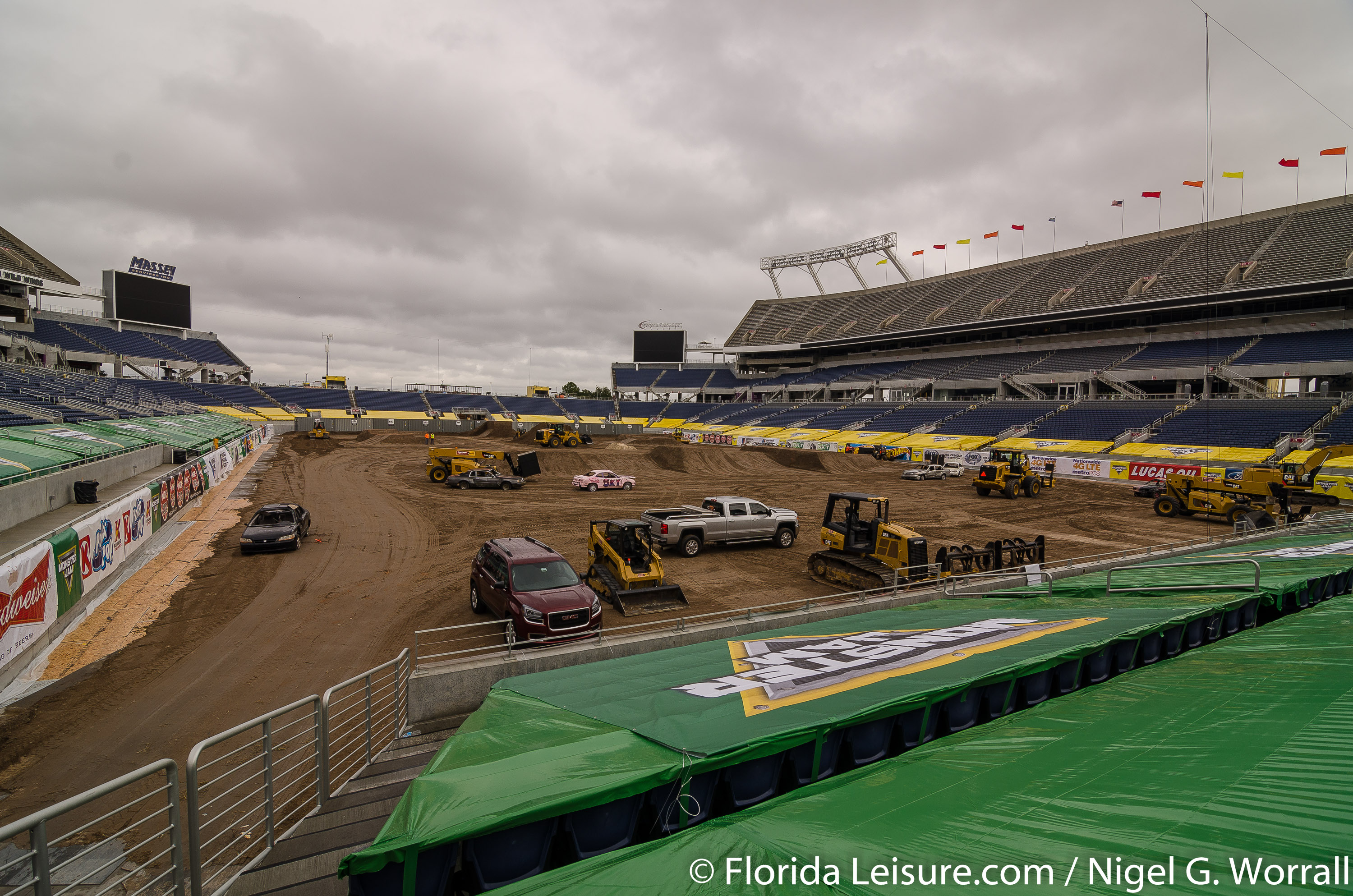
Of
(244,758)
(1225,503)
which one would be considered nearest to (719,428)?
(1225,503)

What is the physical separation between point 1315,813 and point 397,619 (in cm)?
1275

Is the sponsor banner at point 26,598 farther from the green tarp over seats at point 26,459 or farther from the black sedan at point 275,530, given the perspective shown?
the green tarp over seats at point 26,459

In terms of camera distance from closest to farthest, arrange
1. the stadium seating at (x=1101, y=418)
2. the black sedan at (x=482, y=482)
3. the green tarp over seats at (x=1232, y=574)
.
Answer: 1. the green tarp over seats at (x=1232, y=574)
2. the black sedan at (x=482, y=482)
3. the stadium seating at (x=1101, y=418)

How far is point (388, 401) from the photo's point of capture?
248 feet

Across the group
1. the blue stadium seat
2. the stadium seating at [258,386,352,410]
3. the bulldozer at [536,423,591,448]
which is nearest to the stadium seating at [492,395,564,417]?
the stadium seating at [258,386,352,410]

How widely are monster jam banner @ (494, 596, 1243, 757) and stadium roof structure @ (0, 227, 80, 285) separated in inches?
2685

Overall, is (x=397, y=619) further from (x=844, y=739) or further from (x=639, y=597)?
(x=844, y=739)

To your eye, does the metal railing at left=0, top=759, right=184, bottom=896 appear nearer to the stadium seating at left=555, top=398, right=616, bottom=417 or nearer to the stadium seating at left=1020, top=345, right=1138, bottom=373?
the stadium seating at left=1020, top=345, right=1138, bottom=373

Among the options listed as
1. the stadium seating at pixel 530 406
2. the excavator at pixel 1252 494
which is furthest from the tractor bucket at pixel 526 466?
the stadium seating at pixel 530 406

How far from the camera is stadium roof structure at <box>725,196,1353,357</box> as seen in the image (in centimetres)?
4178

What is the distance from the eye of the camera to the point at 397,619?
39.1 feet

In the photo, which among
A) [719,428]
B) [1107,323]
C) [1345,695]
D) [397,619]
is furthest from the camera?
[719,428]

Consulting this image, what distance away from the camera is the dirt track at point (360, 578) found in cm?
773

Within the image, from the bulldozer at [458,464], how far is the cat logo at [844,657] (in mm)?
26846
